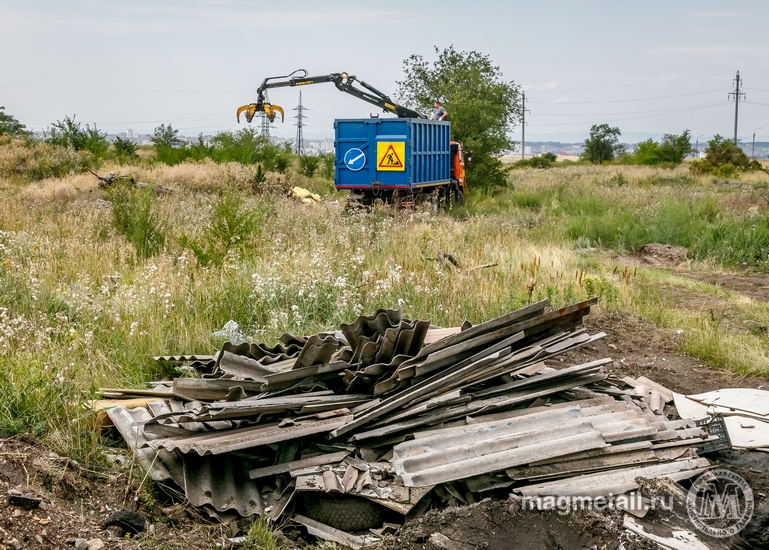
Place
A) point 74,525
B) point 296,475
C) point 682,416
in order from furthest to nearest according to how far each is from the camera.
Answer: point 682,416 → point 296,475 → point 74,525

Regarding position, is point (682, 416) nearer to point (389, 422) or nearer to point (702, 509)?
point (702, 509)

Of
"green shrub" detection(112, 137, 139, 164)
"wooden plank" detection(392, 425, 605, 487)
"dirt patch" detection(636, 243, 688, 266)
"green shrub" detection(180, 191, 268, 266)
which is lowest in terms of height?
"wooden plank" detection(392, 425, 605, 487)

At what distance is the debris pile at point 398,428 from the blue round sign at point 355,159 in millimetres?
13602

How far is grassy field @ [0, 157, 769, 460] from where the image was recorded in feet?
19.1

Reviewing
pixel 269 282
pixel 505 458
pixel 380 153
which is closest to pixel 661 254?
pixel 380 153

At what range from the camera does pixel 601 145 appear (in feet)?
224

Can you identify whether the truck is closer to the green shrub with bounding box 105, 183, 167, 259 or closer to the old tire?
the green shrub with bounding box 105, 183, 167, 259

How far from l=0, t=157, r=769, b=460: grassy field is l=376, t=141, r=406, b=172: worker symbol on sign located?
12.0 feet

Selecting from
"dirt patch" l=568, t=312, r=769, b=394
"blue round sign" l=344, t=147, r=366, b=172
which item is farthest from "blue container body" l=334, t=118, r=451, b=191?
"dirt patch" l=568, t=312, r=769, b=394

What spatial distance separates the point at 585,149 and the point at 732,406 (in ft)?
221

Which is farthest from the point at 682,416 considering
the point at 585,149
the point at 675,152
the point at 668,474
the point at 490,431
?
the point at 585,149

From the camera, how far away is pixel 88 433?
191 inches

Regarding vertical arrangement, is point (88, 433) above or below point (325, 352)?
below

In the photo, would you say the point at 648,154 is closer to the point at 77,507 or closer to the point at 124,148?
the point at 124,148
